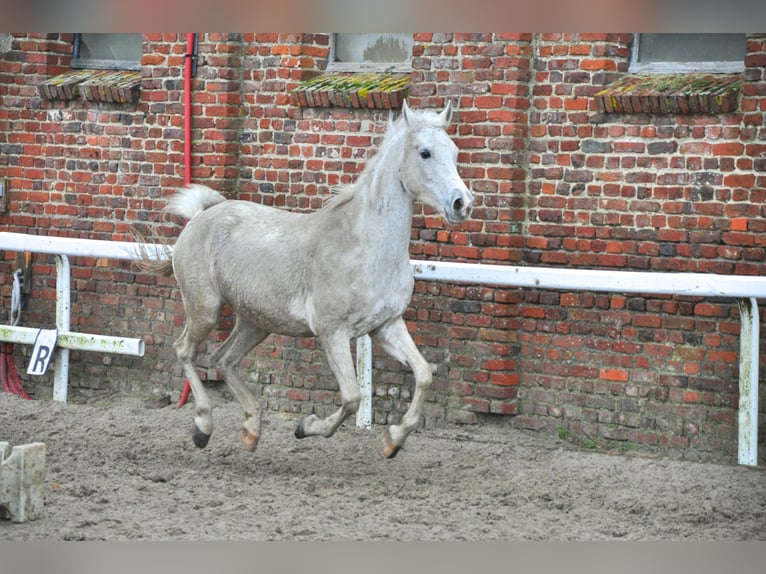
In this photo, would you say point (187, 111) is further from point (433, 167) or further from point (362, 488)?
point (362, 488)

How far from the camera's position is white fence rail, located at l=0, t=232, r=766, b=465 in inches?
284

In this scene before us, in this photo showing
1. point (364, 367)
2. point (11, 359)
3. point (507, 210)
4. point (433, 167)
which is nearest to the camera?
point (433, 167)

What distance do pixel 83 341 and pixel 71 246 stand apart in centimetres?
73

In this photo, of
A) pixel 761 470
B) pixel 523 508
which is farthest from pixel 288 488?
pixel 761 470

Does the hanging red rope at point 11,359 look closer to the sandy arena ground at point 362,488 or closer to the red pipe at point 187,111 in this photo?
the sandy arena ground at point 362,488

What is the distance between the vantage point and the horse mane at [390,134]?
6875 millimetres

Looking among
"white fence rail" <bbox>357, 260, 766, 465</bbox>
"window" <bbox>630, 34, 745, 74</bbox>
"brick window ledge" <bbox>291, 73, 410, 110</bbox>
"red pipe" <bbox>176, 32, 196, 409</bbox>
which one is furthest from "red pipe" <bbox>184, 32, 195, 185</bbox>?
"window" <bbox>630, 34, 745, 74</bbox>

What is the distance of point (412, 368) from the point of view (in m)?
7.03

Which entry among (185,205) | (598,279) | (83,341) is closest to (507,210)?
(598,279)

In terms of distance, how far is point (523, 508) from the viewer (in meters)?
6.57

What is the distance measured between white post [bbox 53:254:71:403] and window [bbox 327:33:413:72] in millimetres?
2516

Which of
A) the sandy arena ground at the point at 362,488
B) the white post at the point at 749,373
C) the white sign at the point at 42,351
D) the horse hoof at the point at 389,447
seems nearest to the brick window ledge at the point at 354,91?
the sandy arena ground at the point at 362,488

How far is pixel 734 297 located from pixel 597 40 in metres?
1.88

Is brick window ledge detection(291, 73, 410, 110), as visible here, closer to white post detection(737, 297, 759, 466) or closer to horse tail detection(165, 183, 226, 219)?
horse tail detection(165, 183, 226, 219)
